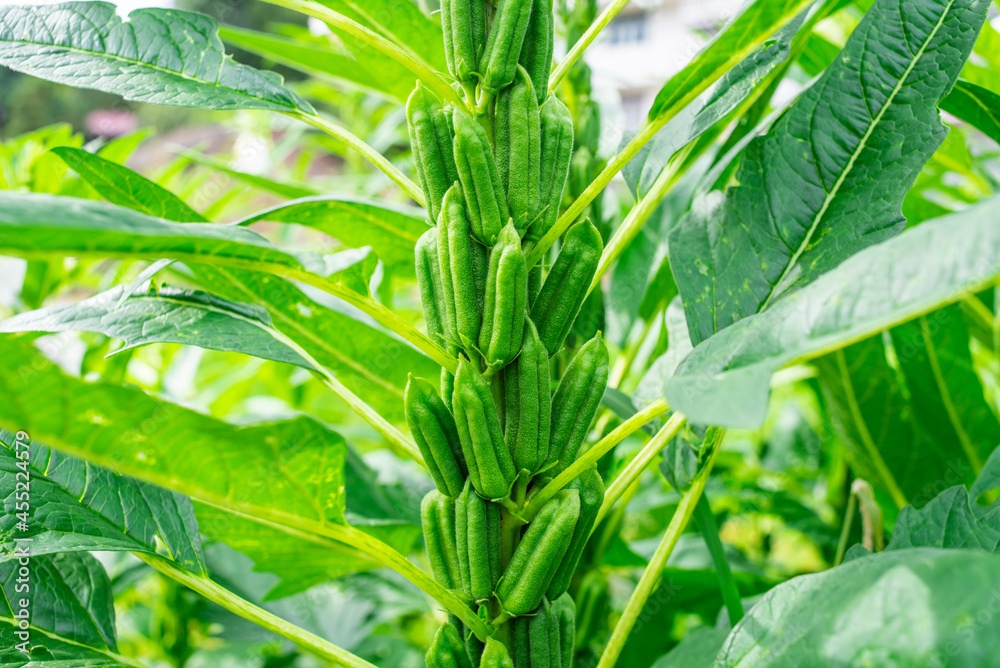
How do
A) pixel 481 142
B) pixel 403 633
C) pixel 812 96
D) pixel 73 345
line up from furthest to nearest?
pixel 403 633 < pixel 73 345 < pixel 812 96 < pixel 481 142

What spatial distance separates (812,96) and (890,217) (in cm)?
12

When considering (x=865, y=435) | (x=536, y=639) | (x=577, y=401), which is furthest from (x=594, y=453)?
(x=865, y=435)

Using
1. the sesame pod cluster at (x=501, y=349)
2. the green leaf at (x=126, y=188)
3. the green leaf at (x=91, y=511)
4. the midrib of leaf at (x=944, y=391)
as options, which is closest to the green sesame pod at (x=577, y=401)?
the sesame pod cluster at (x=501, y=349)

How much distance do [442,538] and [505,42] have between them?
374 mm

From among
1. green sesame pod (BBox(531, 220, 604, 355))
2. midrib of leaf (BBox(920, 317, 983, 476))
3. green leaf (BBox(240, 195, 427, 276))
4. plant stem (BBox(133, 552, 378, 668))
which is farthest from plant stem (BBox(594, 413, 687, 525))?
midrib of leaf (BBox(920, 317, 983, 476))

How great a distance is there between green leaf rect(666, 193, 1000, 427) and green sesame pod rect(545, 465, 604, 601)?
174 mm

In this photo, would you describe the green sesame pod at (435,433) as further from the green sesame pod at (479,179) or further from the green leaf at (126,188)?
the green leaf at (126,188)

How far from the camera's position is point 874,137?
1.91ft

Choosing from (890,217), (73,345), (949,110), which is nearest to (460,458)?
(890,217)

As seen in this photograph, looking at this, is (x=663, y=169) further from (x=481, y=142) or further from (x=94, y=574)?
(x=94, y=574)

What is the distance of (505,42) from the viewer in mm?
519

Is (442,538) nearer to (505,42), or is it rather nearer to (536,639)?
(536,639)

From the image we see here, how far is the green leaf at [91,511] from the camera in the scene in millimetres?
544

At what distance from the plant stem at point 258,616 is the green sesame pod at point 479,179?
12.8 inches
